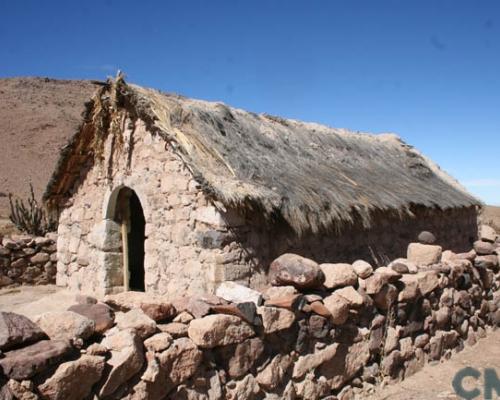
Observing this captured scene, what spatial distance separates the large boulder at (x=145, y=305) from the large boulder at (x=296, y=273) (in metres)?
0.98

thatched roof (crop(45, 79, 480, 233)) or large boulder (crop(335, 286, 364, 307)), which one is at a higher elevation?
thatched roof (crop(45, 79, 480, 233))

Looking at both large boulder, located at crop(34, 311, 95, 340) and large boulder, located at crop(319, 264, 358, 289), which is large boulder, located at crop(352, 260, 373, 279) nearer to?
large boulder, located at crop(319, 264, 358, 289)

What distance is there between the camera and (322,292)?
3840 mm

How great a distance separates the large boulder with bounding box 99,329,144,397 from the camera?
241cm

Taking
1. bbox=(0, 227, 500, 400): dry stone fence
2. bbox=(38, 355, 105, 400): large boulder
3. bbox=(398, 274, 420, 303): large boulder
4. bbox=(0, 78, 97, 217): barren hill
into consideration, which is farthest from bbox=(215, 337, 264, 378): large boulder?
bbox=(0, 78, 97, 217): barren hill

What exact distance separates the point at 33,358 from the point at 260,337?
1.53 metres

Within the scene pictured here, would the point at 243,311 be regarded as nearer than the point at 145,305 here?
No

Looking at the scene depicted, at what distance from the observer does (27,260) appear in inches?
344

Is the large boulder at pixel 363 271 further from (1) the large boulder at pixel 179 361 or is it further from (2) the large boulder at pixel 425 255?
(1) the large boulder at pixel 179 361

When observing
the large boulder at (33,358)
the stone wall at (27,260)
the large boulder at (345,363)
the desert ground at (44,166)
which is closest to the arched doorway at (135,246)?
the desert ground at (44,166)

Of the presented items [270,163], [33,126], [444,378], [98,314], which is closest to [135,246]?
[270,163]

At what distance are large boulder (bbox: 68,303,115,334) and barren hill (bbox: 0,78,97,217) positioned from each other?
59.3ft

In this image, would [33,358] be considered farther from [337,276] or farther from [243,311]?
[337,276]

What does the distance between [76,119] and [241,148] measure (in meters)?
30.5
